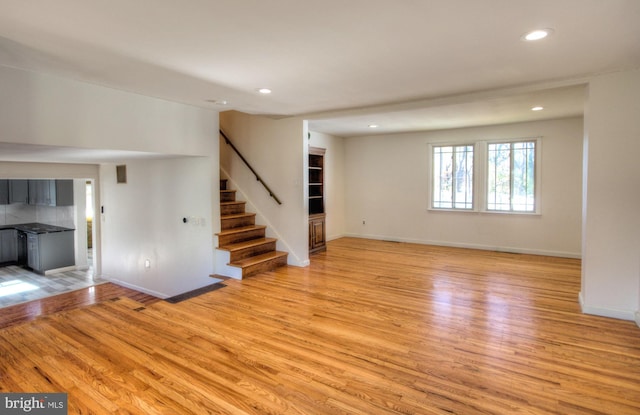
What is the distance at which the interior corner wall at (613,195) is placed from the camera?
10.7 ft

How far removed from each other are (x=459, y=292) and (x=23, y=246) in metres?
8.88

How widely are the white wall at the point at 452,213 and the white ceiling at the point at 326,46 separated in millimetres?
2000

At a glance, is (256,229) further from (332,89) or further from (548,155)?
(548,155)

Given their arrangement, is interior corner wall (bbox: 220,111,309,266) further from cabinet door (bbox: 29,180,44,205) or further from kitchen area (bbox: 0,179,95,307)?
cabinet door (bbox: 29,180,44,205)

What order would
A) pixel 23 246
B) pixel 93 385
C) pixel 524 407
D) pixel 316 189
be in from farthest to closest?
pixel 23 246 → pixel 316 189 → pixel 93 385 → pixel 524 407

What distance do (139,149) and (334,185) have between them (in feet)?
15.3

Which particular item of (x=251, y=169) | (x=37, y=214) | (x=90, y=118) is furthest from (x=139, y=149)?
(x=37, y=214)

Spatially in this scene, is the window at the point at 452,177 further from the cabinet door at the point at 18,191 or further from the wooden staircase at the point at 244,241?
the cabinet door at the point at 18,191

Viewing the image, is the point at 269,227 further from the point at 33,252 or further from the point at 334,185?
the point at 33,252

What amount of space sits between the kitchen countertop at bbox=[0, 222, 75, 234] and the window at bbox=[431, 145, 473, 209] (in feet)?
26.2

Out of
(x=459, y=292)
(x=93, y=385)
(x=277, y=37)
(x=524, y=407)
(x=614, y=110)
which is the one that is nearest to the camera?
(x=524, y=407)

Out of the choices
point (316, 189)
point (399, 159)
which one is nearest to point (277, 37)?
point (316, 189)

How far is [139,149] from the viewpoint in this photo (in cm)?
418

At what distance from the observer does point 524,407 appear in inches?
82.0
